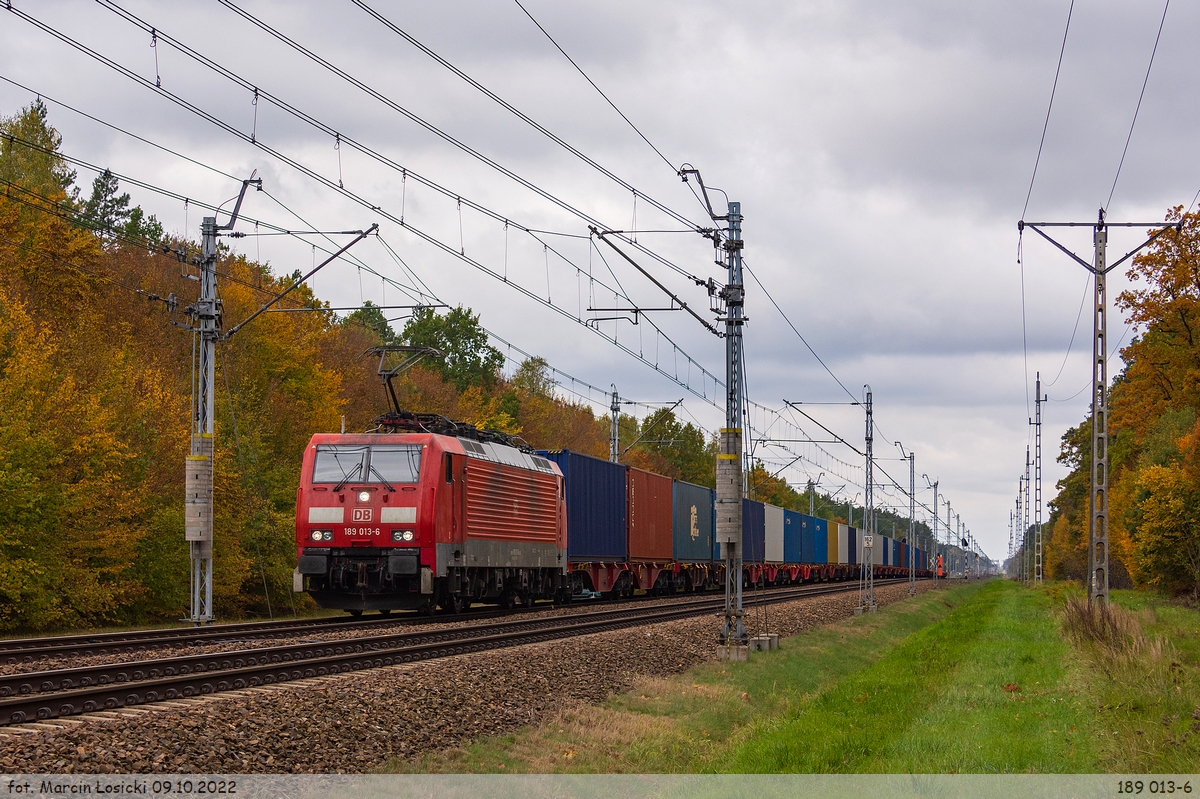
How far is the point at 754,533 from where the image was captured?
51.8 meters

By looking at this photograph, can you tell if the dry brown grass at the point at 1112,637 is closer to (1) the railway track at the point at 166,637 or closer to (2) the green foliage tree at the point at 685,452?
(1) the railway track at the point at 166,637

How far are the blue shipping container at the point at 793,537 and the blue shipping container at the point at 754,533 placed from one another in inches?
242

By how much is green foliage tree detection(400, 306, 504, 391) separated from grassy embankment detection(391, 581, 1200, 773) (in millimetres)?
71049

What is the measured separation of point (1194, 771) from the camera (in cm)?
1007

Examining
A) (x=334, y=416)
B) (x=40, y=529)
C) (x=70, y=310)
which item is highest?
(x=70, y=310)

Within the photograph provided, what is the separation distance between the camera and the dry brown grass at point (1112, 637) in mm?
18062

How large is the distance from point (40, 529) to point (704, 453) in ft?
295

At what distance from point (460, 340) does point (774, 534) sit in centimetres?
4290

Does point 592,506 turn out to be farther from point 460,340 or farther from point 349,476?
point 460,340

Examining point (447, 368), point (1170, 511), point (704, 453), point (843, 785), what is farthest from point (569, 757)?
point (704, 453)

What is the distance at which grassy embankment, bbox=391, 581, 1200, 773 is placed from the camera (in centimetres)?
1130

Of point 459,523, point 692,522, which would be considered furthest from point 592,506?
point 692,522

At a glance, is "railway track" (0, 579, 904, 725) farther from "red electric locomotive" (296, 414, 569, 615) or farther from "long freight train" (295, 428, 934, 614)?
"long freight train" (295, 428, 934, 614)

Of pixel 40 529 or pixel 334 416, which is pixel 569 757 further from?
pixel 334 416
